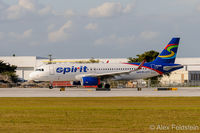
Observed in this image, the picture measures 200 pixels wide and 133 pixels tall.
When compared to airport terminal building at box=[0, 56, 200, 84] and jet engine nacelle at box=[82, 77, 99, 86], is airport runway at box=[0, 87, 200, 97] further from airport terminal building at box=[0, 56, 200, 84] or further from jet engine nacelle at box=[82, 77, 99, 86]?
airport terminal building at box=[0, 56, 200, 84]

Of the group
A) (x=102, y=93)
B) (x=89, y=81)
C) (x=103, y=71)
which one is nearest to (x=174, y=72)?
(x=103, y=71)

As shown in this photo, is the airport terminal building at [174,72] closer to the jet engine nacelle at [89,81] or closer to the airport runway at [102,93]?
the jet engine nacelle at [89,81]

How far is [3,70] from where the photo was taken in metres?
103

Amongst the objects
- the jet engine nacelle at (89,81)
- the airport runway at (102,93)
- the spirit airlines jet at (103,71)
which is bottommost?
the airport runway at (102,93)

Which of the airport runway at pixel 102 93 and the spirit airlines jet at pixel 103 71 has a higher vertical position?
the spirit airlines jet at pixel 103 71

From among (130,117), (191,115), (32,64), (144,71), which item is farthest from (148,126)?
(32,64)

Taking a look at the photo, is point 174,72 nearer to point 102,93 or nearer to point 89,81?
point 89,81

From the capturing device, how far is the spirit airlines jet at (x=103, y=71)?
64812mm

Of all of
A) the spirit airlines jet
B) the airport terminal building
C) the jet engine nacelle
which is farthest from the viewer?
the airport terminal building

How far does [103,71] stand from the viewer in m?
66.9

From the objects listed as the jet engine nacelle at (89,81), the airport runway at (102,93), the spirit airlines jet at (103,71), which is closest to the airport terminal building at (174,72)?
the spirit airlines jet at (103,71)

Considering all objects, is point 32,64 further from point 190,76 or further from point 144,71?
point 144,71

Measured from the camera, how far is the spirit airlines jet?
213 ft

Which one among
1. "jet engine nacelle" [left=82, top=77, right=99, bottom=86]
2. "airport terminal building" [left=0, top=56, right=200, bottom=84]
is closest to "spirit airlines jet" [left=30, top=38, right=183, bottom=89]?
"jet engine nacelle" [left=82, top=77, right=99, bottom=86]
